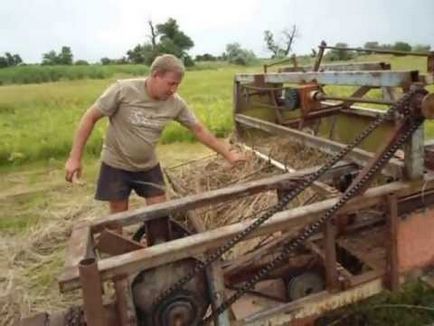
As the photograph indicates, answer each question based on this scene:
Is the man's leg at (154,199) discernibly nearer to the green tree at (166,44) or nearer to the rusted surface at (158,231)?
the rusted surface at (158,231)

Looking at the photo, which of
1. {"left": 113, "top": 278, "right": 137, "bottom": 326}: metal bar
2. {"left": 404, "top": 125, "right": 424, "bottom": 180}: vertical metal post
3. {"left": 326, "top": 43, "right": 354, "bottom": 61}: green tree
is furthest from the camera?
{"left": 326, "top": 43, "right": 354, "bottom": 61}: green tree

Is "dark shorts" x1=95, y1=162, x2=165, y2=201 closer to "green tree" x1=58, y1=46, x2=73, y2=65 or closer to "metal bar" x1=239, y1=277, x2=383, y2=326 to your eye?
"metal bar" x1=239, y1=277, x2=383, y2=326

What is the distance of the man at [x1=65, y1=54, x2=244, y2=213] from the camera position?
3.52 m

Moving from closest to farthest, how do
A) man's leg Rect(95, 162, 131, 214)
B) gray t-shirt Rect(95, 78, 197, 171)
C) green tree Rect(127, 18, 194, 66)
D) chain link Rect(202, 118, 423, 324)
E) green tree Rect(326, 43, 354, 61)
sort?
chain link Rect(202, 118, 423, 324), gray t-shirt Rect(95, 78, 197, 171), man's leg Rect(95, 162, 131, 214), green tree Rect(326, 43, 354, 61), green tree Rect(127, 18, 194, 66)

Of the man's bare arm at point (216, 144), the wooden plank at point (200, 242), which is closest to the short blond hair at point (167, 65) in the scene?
the man's bare arm at point (216, 144)

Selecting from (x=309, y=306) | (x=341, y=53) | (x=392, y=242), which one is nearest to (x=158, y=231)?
(x=309, y=306)

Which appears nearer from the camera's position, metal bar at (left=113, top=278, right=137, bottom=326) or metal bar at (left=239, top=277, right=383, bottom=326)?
metal bar at (left=113, top=278, right=137, bottom=326)

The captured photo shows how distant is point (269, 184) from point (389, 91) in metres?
2.16

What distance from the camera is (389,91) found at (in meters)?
4.50

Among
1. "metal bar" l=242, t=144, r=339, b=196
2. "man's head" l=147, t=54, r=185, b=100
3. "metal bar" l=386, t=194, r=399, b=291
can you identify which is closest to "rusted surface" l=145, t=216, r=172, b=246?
"metal bar" l=242, t=144, r=339, b=196

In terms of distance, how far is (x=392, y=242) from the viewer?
2609 mm

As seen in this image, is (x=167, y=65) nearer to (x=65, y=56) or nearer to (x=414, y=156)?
(x=414, y=156)

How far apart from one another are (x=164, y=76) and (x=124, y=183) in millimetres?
951

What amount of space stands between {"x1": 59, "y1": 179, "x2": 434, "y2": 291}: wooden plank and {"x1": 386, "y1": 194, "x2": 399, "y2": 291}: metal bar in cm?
6
